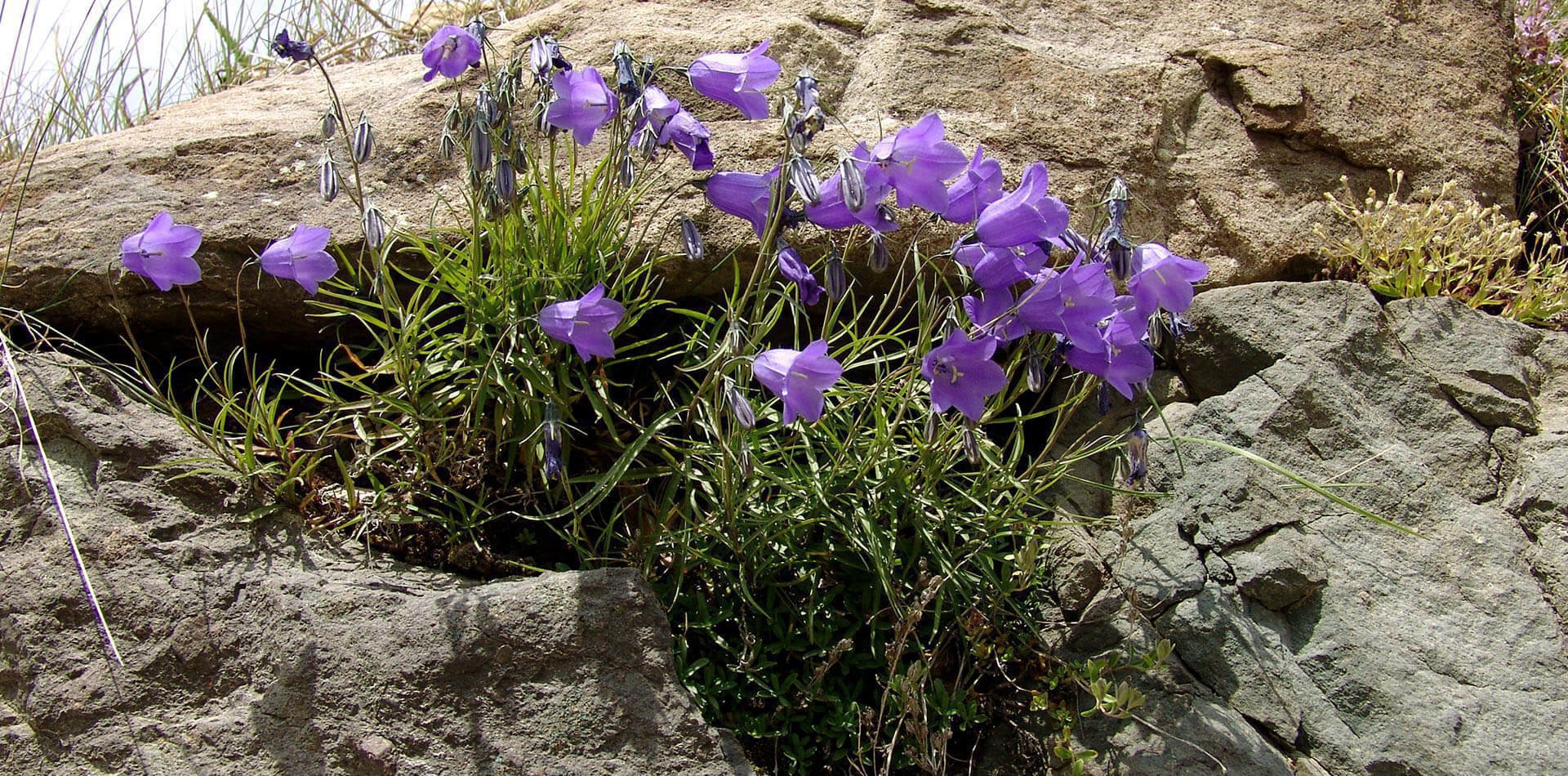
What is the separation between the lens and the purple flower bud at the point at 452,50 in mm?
2797

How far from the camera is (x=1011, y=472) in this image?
3.29 meters

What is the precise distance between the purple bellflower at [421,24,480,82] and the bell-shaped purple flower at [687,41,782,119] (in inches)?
21.8

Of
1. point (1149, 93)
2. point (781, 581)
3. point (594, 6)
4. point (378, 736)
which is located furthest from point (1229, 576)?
point (594, 6)

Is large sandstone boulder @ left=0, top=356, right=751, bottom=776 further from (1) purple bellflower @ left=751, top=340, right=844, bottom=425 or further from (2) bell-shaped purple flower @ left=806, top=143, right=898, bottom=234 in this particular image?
(2) bell-shaped purple flower @ left=806, top=143, right=898, bottom=234

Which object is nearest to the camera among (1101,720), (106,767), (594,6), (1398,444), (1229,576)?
(106,767)

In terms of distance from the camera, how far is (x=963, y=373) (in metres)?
2.60

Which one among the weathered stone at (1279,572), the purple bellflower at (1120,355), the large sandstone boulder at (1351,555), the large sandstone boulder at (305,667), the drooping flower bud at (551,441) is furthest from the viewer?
the weathered stone at (1279,572)

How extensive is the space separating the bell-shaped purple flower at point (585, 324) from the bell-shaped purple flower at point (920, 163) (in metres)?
0.74

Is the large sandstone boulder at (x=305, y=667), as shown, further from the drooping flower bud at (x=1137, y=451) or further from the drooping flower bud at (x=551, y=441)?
the drooping flower bud at (x=1137, y=451)

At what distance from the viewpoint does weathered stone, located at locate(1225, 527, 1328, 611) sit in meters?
3.24

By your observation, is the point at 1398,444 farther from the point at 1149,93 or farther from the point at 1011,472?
the point at 1149,93

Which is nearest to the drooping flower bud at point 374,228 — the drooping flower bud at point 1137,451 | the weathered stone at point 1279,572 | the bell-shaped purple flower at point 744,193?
the bell-shaped purple flower at point 744,193

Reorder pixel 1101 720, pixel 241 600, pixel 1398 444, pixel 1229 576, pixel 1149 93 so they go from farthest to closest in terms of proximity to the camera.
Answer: pixel 1149 93 < pixel 1398 444 < pixel 1229 576 < pixel 1101 720 < pixel 241 600

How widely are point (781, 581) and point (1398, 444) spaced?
2.07 m
